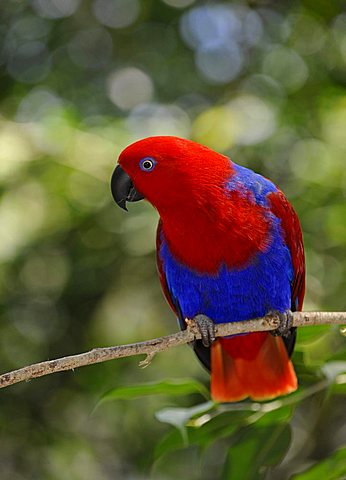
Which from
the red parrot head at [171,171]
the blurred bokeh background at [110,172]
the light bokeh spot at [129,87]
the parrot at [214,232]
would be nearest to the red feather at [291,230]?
the parrot at [214,232]

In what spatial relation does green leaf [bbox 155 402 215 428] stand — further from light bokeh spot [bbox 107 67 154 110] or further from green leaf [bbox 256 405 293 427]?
light bokeh spot [bbox 107 67 154 110]

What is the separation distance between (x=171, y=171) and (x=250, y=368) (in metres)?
0.81

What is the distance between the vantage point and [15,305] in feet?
12.8

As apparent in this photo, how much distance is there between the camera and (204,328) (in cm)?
247

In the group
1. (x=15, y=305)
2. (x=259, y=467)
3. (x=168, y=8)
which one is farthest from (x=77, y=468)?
(x=168, y=8)

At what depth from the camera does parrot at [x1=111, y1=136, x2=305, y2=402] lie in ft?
7.96

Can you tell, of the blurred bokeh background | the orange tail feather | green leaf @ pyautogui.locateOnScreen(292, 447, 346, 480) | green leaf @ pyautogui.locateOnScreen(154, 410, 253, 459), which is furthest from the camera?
the blurred bokeh background

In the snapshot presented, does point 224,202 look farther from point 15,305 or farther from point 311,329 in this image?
point 15,305

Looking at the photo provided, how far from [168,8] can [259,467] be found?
9.66ft

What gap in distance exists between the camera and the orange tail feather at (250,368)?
2.73 metres

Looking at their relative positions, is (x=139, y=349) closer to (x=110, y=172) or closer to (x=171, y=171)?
(x=171, y=171)

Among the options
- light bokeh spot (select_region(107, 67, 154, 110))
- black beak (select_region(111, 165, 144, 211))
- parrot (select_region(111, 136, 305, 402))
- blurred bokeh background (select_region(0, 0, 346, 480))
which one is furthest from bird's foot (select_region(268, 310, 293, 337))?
light bokeh spot (select_region(107, 67, 154, 110))

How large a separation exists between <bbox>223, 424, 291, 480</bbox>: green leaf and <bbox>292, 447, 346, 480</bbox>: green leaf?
15 centimetres

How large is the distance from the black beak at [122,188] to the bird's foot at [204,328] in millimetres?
437
